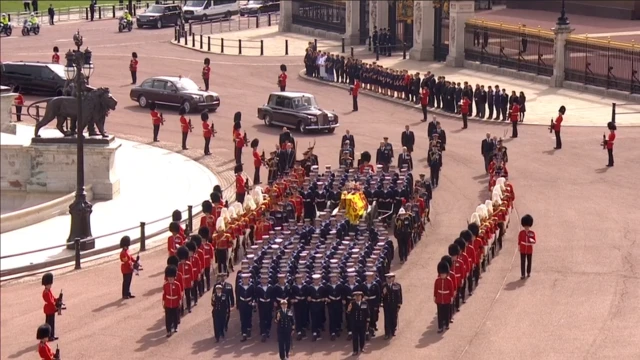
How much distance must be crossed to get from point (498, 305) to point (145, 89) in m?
23.7

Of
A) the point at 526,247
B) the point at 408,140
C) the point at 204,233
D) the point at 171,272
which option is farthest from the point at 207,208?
the point at 408,140

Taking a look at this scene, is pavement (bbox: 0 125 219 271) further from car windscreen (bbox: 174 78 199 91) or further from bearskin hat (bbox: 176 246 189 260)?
car windscreen (bbox: 174 78 199 91)

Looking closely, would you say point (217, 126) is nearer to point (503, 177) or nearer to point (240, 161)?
point (240, 161)

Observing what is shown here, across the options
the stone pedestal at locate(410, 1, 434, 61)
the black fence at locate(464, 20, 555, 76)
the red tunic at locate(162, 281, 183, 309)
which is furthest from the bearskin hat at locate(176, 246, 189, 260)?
the stone pedestal at locate(410, 1, 434, 61)

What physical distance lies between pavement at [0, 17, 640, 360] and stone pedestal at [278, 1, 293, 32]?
2296cm

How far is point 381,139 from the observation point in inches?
1705

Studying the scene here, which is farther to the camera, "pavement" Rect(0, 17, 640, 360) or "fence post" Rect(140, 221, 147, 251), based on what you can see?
"fence post" Rect(140, 221, 147, 251)

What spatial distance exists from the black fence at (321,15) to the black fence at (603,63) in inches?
618

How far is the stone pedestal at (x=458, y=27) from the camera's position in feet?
183

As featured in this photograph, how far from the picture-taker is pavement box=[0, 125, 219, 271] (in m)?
31.5

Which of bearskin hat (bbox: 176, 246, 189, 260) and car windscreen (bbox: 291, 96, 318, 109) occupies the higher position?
car windscreen (bbox: 291, 96, 318, 109)

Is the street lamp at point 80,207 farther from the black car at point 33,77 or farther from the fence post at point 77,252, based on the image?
the black car at point 33,77

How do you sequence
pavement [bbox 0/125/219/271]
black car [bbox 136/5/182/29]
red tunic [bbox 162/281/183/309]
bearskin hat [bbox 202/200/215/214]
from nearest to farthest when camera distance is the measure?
red tunic [bbox 162/281/183/309], bearskin hat [bbox 202/200/215/214], pavement [bbox 0/125/219/271], black car [bbox 136/5/182/29]

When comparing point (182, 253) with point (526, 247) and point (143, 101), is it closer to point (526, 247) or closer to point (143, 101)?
point (526, 247)
